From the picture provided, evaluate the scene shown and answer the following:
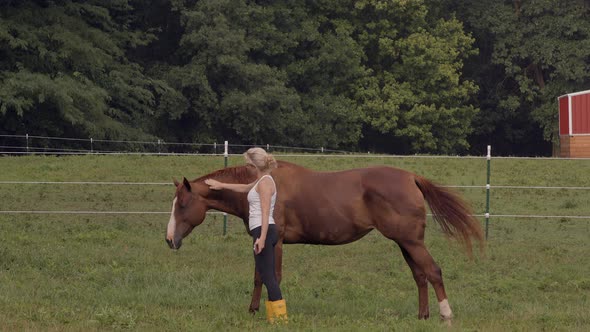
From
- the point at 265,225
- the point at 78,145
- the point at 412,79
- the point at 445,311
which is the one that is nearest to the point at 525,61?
the point at 412,79

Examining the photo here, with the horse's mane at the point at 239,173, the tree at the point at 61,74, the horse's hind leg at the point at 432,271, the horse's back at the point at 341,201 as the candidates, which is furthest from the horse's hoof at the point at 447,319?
the tree at the point at 61,74

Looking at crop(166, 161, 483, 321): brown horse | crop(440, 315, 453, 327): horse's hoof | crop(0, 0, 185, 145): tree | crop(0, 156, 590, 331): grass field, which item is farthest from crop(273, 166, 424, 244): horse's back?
crop(0, 0, 185, 145): tree

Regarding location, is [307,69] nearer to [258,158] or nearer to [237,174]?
[237,174]

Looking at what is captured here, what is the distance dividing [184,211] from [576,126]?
3005 cm

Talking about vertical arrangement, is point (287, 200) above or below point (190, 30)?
below

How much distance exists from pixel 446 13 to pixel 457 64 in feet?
15.5

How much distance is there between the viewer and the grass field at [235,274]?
942cm

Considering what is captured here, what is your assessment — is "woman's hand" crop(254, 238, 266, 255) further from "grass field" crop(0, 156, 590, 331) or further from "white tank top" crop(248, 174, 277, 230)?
"grass field" crop(0, 156, 590, 331)

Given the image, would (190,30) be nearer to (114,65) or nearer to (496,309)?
(114,65)

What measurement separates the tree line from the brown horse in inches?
975

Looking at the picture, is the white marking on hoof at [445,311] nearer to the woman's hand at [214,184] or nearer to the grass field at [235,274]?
the grass field at [235,274]

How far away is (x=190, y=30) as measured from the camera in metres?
41.6

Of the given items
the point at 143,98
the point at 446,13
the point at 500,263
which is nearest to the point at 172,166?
the point at 143,98

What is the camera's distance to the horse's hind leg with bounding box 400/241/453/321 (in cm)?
966
